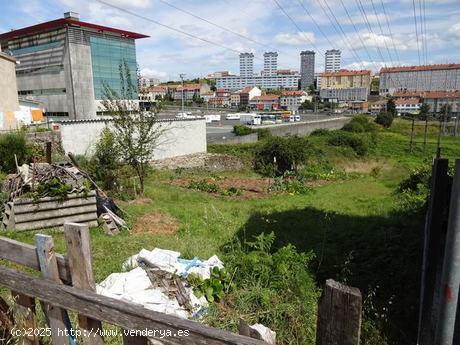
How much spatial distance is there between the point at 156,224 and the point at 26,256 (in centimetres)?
696

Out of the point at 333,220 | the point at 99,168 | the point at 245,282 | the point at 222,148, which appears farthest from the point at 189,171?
the point at 245,282

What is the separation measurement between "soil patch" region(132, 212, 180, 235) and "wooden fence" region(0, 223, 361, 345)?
6.11m

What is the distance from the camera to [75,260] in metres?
2.19

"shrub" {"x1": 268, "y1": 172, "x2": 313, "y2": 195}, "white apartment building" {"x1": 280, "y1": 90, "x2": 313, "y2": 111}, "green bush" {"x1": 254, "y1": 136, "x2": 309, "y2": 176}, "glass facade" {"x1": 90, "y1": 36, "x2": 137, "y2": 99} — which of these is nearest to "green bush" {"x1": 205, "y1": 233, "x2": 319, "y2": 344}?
"shrub" {"x1": 268, "y1": 172, "x2": 313, "y2": 195}

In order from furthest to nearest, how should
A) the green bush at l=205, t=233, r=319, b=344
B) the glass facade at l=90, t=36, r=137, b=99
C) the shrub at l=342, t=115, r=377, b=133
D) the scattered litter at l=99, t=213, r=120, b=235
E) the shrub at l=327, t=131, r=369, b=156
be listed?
1. the glass facade at l=90, t=36, r=137, b=99
2. the shrub at l=342, t=115, r=377, b=133
3. the shrub at l=327, t=131, r=369, b=156
4. the scattered litter at l=99, t=213, r=120, b=235
5. the green bush at l=205, t=233, r=319, b=344

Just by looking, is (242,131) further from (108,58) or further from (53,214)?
(108,58)

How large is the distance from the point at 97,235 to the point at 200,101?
126 meters

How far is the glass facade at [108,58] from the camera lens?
57.9m

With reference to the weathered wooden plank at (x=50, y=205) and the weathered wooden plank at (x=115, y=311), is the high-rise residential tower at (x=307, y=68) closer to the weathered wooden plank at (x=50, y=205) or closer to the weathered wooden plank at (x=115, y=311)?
the weathered wooden plank at (x=50, y=205)

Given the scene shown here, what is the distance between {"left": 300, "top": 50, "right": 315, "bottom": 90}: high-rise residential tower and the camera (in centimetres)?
19375

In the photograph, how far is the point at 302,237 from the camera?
838cm

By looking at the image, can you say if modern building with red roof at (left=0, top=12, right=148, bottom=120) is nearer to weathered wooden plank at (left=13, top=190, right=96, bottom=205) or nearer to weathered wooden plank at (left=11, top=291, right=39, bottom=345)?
weathered wooden plank at (left=13, top=190, right=96, bottom=205)

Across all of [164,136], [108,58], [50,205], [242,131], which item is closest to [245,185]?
[164,136]

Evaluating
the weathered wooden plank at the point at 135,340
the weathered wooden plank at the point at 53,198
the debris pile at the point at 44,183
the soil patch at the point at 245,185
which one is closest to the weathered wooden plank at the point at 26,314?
the weathered wooden plank at the point at 135,340
